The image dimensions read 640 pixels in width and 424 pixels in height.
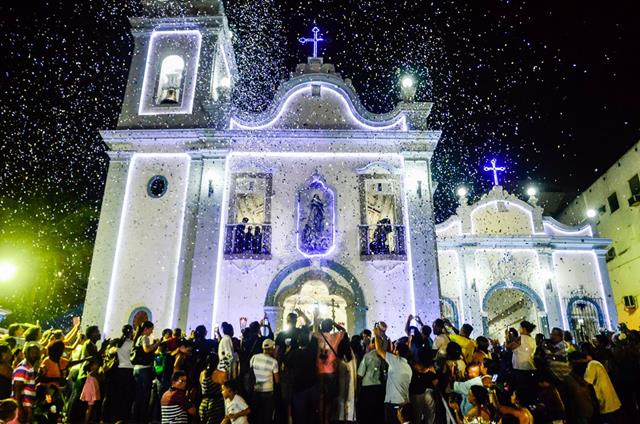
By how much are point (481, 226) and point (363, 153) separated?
7262 mm

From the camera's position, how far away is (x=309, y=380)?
280 inches

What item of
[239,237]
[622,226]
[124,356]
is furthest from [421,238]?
[622,226]

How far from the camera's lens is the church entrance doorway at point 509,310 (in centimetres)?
1920

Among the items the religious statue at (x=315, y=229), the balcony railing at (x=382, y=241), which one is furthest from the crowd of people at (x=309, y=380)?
the religious statue at (x=315, y=229)

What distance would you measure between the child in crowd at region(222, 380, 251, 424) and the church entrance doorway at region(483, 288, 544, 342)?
14.2m

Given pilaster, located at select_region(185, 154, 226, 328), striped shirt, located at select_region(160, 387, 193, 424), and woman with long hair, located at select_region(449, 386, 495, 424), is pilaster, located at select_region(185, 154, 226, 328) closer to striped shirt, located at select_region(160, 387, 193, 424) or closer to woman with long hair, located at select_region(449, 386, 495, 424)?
striped shirt, located at select_region(160, 387, 193, 424)

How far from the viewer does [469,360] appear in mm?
8430

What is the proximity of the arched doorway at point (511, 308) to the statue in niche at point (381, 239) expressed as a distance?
18.1 feet

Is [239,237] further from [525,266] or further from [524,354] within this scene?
[525,266]

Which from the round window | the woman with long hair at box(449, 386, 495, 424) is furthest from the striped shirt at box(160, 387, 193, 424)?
the round window

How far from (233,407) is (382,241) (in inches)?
352

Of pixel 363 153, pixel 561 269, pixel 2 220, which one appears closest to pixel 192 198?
pixel 363 153

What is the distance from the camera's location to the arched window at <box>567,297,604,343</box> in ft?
60.3

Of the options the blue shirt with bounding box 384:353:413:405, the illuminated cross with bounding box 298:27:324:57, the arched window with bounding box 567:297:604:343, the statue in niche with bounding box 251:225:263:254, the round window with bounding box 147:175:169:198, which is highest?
the illuminated cross with bounding box 298:27:324:57
